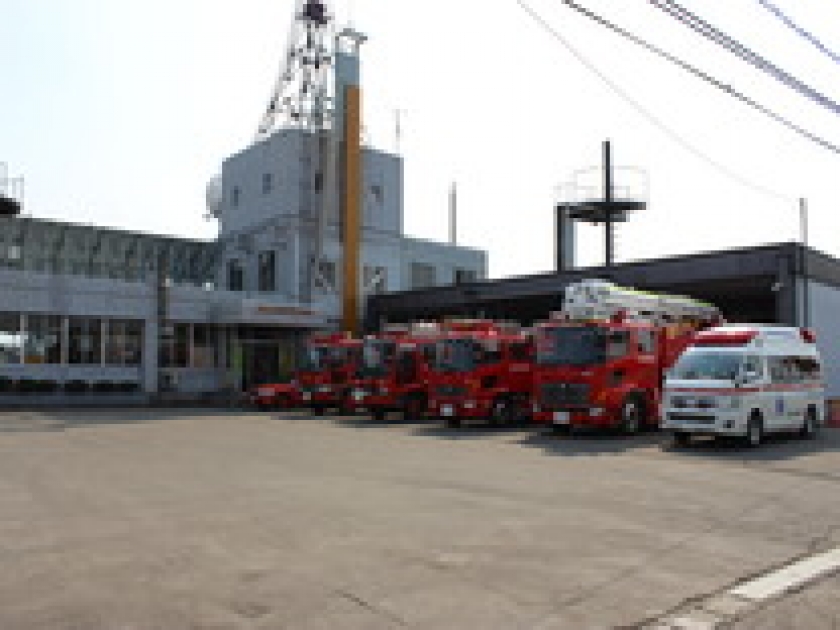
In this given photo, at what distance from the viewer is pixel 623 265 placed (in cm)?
2822

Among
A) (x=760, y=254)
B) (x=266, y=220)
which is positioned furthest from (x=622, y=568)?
(x=266, y=220)

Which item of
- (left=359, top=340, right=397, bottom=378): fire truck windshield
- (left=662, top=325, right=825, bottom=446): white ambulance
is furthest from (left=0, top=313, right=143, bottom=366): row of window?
(left=662, top=325, right=825, bottom=446): white ambulance

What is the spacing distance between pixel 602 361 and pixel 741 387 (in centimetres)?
356

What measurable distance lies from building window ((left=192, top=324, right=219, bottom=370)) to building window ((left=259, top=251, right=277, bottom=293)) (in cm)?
511

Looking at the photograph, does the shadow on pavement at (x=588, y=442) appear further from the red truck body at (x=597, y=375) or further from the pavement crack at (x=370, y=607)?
the pavement crack at (x=370, y=607)

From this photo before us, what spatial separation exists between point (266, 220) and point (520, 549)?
35798 mm

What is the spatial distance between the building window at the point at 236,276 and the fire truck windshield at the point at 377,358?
59.0 ft

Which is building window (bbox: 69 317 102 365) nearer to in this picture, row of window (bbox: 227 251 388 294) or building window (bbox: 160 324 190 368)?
building window (bbox: 160 324 190 368)

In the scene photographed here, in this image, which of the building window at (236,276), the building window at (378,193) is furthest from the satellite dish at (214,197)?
the building window at (378,193)

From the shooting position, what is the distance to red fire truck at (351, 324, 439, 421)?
25.7 m

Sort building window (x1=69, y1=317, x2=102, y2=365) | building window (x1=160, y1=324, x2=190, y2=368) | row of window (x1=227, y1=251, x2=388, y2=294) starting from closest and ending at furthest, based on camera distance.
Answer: building window (x1=69, y1=317, x2=102, y2=365) < building window (x1=160, y1=324, x2=190, y2=368) < row of window (x1=227, y1=251, x2=388, y2=294)

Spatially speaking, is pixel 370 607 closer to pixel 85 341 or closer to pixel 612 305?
pixel 612 305

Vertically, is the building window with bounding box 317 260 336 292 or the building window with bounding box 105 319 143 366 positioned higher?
the building window with bounding box 317 260 336 292

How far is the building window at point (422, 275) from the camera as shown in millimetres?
45375
